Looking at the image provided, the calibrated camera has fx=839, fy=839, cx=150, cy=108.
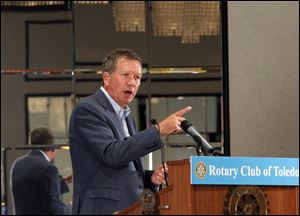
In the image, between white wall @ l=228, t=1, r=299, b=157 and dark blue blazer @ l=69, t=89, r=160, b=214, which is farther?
white wall @ l=228, t=1, r=299, b=157

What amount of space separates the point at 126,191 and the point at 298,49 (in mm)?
3785

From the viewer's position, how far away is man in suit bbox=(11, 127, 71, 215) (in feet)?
20.8

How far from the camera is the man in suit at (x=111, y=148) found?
339 centimetres

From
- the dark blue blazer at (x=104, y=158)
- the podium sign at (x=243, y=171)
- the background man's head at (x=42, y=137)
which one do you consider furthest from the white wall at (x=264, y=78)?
the podium sign at (x=243, y=171)

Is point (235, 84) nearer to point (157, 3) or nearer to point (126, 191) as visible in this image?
point (157, 3)

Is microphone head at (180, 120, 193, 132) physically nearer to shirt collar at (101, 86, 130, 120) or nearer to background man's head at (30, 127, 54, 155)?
shirt collar at (101, 86, 130, 120)

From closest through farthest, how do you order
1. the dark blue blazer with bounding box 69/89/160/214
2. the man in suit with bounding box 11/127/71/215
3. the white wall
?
the dark blue blazer with bounding box 69/89/160/214 → the man in suit with bounding box 11/127/71/215 → the white wall

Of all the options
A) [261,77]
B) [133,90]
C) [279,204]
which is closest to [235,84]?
[261,77]

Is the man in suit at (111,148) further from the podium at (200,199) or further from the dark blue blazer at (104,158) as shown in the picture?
the podium at (200,199)

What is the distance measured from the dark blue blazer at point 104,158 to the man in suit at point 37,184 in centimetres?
278

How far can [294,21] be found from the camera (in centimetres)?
696

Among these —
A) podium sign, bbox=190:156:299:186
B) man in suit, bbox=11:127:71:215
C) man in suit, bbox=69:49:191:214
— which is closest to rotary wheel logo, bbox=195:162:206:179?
podium sign, bbox=190:156:299:186

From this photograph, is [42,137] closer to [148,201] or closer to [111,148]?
[111,148]

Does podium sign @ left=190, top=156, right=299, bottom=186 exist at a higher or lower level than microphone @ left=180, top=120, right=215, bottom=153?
lower
